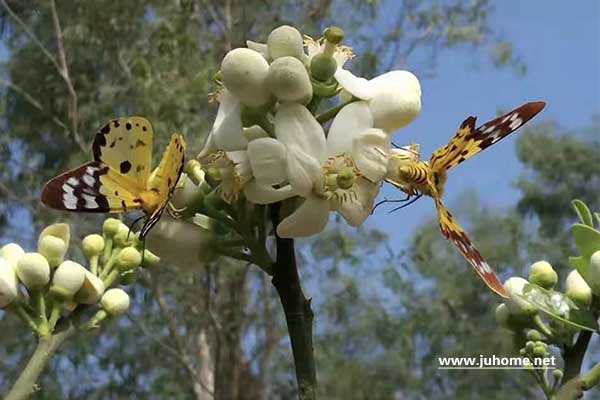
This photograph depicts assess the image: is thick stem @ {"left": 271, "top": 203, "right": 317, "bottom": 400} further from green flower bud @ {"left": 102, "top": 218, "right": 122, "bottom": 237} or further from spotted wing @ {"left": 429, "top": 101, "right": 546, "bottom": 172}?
green flower bud @ {"left": 102, "top": 218, "right": 122, "bottom": 237}

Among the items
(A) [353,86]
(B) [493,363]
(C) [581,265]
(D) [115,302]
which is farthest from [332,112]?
(D) [115,302]

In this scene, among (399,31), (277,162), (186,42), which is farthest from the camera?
(399,31)

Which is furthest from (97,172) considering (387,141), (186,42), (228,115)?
(186,42)

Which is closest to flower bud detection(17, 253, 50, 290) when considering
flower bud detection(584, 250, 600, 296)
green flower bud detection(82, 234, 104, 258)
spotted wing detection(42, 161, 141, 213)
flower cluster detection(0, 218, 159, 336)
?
flower cluster detection(0, 218, 159, 336)

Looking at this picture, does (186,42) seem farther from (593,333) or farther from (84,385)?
(593,333)

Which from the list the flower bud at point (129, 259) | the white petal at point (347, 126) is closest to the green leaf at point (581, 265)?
the white petal at point (347, 126)

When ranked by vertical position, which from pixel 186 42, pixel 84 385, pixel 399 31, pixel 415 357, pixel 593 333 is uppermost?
pixel 399 31
